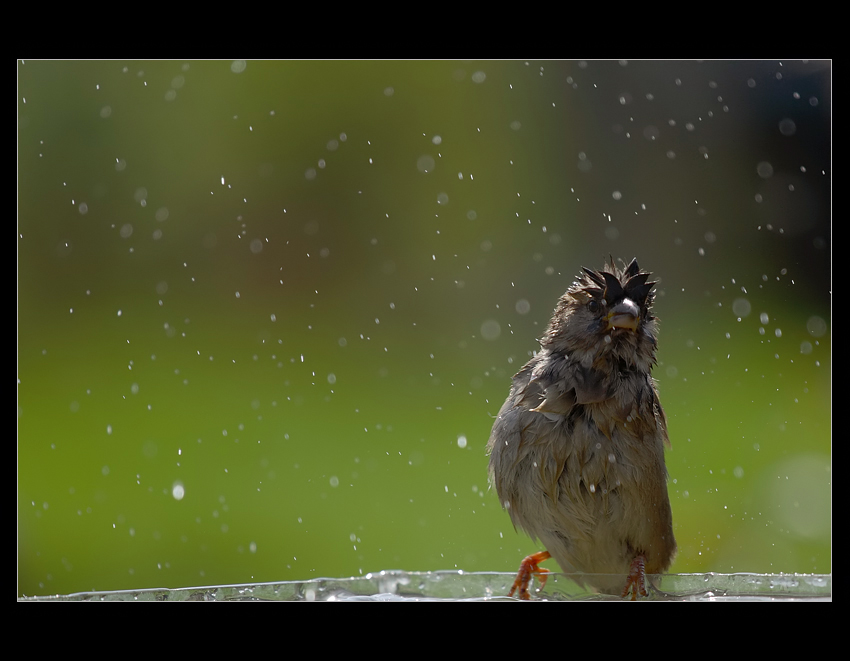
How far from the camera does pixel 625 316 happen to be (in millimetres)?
3678

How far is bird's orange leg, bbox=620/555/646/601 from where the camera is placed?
3.95 metres

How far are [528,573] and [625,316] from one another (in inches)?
58.4

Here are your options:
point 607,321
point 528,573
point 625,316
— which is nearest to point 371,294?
point 528,573

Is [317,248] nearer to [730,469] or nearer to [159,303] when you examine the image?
[159,303]

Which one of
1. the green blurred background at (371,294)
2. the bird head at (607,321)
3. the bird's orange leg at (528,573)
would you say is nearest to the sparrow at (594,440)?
the bird head at (607,321)

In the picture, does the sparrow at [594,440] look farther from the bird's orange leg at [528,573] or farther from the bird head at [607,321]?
the bird's orange leg at [528,573]

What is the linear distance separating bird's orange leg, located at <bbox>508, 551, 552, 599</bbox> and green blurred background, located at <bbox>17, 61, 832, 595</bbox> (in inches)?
39.0

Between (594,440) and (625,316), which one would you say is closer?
(625,316)

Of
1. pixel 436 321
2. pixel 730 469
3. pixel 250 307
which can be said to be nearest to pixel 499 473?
pixel 730 469

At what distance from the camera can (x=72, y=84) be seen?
700 cm

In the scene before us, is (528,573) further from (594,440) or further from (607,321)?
(607,321)

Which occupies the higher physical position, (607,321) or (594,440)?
(607,321)

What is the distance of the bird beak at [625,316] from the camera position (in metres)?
3.67
